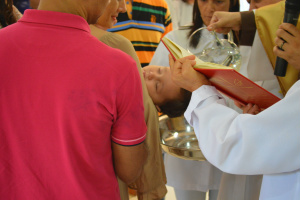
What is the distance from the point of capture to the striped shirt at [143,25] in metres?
2.32

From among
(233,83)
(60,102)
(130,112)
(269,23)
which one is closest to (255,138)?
(233,83)

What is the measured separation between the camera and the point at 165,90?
1.60m

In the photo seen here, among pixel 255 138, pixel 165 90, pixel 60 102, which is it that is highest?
pixel 60 102

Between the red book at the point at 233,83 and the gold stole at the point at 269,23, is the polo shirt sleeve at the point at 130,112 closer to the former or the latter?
the red book at the point at 233,83

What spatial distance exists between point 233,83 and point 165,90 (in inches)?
29.1

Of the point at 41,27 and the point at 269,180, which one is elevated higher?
the point at 41,27

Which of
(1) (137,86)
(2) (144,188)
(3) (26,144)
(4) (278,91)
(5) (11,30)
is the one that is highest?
(5) (11,30)

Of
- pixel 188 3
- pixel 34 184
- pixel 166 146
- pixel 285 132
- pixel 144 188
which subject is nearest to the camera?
pixel 285 132

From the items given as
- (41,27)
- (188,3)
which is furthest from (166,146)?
(188,3)

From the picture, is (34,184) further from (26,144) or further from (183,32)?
(183,32)

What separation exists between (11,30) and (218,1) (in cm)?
129

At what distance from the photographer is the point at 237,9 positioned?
1.82 metres

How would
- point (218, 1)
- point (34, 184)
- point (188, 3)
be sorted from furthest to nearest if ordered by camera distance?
1. point (188, 3)
2. point (218, 1)
3. point (34, 184)

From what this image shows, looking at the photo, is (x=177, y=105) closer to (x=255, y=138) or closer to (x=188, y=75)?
(x=188, y=75)
